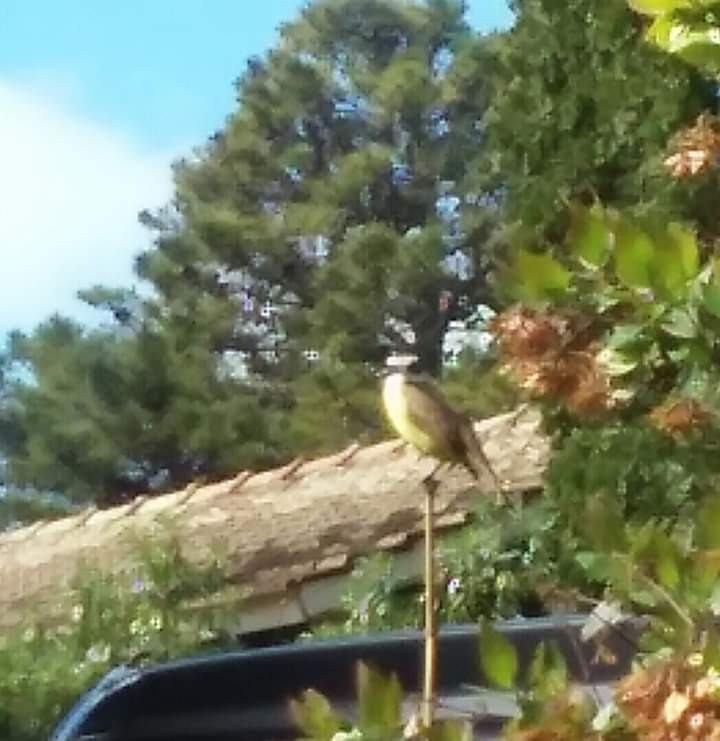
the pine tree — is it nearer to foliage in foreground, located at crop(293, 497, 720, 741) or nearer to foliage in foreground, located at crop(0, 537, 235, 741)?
foliage in foreground, located at crop(0, 537, 235, 741)

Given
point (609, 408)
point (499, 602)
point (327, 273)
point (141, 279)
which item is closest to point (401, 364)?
point (609, 408)

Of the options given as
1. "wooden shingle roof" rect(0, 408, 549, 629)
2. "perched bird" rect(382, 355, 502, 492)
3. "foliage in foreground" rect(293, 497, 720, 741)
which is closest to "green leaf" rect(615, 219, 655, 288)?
"foliage in foreground" rect(293, 497, 720, 741)

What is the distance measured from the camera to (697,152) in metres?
2.19

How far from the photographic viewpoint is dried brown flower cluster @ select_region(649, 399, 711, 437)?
2.16 meters

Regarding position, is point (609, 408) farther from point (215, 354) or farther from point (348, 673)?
point (215, 354)

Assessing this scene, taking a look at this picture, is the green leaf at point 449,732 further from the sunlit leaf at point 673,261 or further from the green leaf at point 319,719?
the sunlit leaf at point 673,261

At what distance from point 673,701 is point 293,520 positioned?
1113cm

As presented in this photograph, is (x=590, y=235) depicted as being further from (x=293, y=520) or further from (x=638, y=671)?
(x=293, y=520)

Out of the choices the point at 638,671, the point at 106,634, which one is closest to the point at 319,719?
the point at 638,671

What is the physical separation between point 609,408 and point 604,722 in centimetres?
36

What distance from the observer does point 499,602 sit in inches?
428

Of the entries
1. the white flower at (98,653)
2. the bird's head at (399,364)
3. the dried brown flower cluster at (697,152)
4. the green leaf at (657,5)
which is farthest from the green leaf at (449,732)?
the white flower at (98,653)

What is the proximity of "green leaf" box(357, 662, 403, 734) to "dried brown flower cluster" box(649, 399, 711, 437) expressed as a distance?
14.9 inches

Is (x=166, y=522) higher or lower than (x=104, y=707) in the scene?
higher
